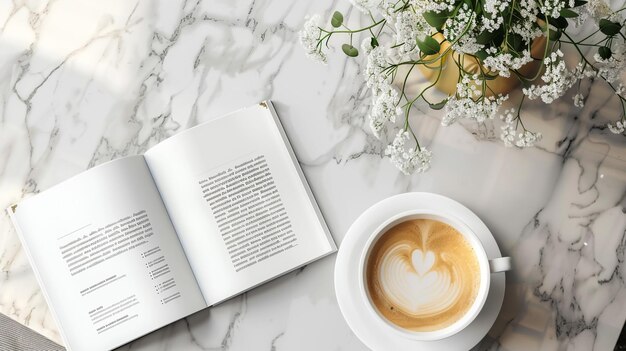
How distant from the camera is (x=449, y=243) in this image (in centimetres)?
92

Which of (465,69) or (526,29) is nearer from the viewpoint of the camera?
(526,29)

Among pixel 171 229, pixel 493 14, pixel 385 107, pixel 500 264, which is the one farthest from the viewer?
pixel 171 229

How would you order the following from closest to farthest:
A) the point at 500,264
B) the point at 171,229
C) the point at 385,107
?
the point at 385,107, the point at 500,264, the point at 171,229

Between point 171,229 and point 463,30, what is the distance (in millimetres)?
566

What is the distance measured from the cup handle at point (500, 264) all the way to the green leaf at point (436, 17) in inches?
14.3

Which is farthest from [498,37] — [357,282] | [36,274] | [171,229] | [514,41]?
[36,274]

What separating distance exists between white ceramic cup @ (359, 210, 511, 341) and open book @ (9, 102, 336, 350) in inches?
5.2

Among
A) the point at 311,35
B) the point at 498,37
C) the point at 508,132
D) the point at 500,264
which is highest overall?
the point at 311,35

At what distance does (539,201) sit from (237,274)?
0.49 metres

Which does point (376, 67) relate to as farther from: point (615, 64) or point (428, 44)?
point (615, 64)

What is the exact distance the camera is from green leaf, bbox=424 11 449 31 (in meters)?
0.68

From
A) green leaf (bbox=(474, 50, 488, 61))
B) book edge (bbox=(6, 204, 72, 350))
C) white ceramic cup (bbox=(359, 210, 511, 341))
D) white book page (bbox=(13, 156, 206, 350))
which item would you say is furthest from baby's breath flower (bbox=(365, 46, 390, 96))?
book edge (bbox=(6, 204, 72, 350))

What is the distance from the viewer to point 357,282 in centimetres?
97

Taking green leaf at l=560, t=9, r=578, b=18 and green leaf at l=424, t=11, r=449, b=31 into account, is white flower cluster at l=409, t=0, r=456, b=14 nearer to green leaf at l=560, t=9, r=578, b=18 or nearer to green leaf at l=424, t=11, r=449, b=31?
green leaf at l=424, t=11, r=449, b=31
